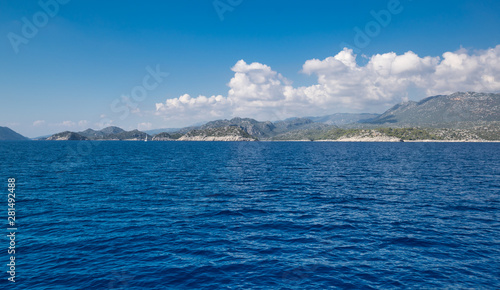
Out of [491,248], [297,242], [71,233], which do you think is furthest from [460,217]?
[71,233]

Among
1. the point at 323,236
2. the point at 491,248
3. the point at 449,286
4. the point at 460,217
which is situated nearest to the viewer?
the point at 449,286

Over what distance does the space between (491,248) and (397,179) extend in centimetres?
4121

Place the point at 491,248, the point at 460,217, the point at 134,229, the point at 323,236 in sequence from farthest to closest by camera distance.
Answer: the point at 460,217 → the point at 134,229 → the point at 323,236 → the point at 491,248

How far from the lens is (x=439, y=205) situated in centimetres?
3897

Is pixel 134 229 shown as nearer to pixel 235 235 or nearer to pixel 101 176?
pixel 235 235

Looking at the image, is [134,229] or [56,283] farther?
[134,229]

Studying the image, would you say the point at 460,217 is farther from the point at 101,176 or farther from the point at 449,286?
the point at 101,176

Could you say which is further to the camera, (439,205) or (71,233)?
(439,205)

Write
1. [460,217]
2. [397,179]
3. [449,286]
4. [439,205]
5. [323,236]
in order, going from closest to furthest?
[449,286], [323,236], [460,217], [439,205], [397,179]

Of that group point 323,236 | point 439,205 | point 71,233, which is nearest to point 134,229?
point 71,233

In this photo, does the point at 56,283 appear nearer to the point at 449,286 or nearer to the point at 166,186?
the point at 449,286

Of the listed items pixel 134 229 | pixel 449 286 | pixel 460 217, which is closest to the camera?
pixel 449 286

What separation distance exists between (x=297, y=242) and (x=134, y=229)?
17769mm

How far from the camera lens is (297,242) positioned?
25.4 meters
